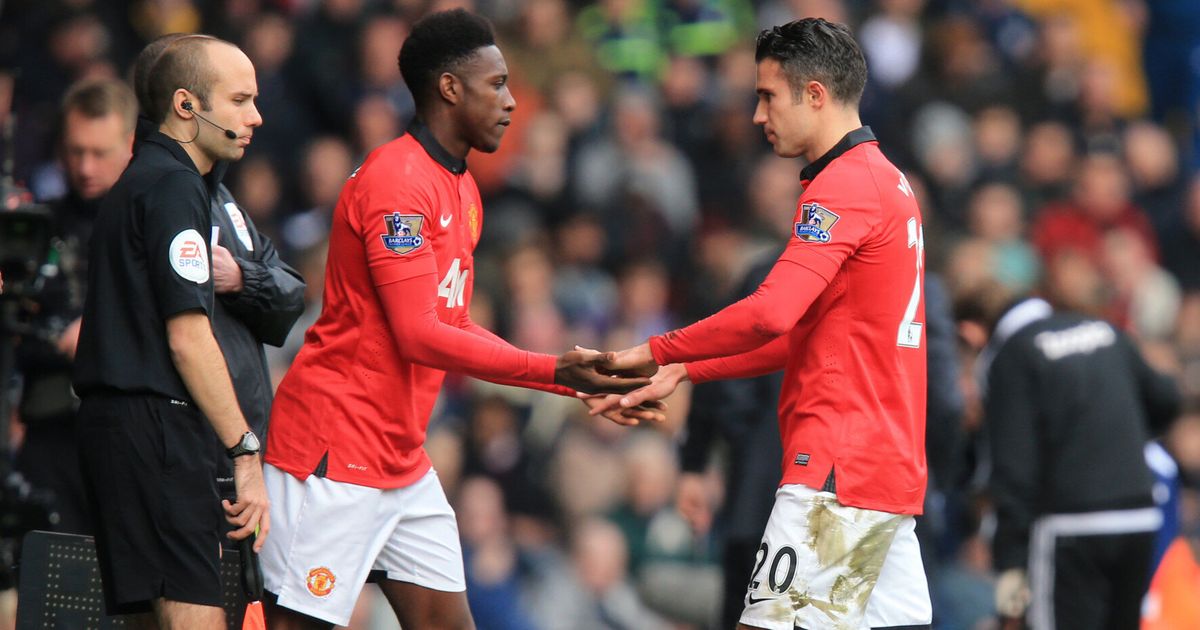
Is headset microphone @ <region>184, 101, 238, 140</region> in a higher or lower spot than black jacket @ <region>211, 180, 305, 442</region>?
higher

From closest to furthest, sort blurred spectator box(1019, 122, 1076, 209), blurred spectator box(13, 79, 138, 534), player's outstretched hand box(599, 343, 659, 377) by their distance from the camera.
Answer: player's outstretched hand box(599, 343, 659, 377), blurred spectator box(13, 79, 138, 534), blurred spectator box(1019, 122, 1076, 209)

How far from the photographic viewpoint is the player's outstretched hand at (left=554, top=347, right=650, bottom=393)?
520 centimetres

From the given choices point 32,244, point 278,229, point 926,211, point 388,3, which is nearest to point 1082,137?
point 926,211

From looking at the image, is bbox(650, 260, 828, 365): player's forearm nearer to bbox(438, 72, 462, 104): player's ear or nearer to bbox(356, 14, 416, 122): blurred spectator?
bbox(438, 72, 462, 104): player's ear

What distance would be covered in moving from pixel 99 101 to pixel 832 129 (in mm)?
3066

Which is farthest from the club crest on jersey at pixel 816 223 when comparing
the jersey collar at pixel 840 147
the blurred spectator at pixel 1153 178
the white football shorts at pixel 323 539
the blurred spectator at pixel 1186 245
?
the blurred spectator at pixel 1153 178

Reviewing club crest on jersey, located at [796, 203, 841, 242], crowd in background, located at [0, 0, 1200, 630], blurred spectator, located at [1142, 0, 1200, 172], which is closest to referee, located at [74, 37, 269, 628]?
club crest on jersey, located at [796, 203, 841, 242]

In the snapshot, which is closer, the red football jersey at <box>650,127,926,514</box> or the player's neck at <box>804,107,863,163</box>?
the red football jersey at <box>650,127,926,514</box>

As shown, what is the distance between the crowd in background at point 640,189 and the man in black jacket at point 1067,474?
16.2 inches

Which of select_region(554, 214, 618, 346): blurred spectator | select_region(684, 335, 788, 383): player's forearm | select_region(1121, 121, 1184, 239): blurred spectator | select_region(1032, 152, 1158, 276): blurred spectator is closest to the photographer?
select_region(684, 335, 788, 383): player's forearm

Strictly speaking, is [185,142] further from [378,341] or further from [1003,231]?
[1003,231]

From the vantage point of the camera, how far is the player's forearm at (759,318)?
4.70 m

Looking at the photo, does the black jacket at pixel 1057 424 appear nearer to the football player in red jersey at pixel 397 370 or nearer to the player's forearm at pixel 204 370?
the football player in red jersey at pixel 397 370

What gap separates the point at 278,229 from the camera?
381 inches
